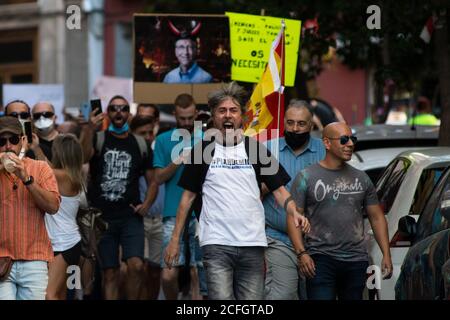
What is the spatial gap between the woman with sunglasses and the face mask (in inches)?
43.1

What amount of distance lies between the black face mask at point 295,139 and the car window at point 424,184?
920 mm

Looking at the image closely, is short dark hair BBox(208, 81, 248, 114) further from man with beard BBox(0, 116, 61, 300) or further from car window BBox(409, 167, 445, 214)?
car window BBox(409, 167, 445, 214)

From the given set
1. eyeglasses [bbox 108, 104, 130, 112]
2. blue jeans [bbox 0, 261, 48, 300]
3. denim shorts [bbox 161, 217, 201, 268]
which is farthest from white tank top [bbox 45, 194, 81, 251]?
blue jeans [bbox 0, 261, 48, 300]

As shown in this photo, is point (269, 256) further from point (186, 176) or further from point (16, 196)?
point (16, 196)

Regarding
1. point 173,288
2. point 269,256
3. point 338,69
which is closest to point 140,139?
point 173,288

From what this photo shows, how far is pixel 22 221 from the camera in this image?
8602 mm

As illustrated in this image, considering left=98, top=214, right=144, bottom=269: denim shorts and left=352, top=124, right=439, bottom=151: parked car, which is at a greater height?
left=352, top=124, right=439, bottom=151: parked car

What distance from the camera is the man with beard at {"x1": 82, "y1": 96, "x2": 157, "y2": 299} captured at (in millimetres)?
11898

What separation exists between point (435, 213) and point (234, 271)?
55.7 inches

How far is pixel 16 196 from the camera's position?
28.2 ft

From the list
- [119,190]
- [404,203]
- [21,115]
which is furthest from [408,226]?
[21,115]

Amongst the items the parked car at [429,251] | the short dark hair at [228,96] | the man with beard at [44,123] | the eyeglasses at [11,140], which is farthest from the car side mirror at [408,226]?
the man with beard at [44,123]

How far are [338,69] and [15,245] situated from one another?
2124 centimetres

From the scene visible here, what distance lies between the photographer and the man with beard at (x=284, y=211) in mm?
9617
